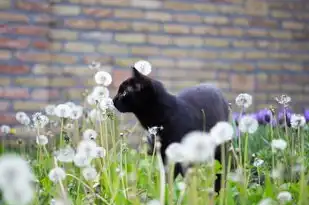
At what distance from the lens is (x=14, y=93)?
3938mm

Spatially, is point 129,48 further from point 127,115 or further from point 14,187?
point 14,187

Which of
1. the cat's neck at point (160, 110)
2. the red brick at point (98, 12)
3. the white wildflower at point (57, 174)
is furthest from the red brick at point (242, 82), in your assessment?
the white wildflower at point (57, 174)

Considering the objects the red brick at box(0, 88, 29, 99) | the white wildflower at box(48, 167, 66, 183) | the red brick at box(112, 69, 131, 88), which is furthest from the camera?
the red brick at box(112, 69, 131, 88)

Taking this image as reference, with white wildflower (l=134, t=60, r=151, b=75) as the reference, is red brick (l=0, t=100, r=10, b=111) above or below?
below

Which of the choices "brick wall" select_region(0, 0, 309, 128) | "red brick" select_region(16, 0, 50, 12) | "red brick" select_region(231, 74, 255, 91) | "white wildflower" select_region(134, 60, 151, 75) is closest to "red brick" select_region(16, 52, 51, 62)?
"brick wall" select_region(0, 0, 309, 128)

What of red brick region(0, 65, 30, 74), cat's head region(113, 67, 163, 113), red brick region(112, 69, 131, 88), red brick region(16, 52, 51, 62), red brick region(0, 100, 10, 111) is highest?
red brick region(16, 52, 51, 62)

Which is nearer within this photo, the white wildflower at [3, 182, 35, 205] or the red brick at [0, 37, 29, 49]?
the white wildflower at [3, 182, 35, 205]

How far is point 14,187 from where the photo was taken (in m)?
0.72

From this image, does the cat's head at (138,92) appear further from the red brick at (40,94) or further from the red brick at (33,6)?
the red brick at (33,6)

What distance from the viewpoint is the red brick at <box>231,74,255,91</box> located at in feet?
15.8

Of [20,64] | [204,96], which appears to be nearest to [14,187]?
[204,96]

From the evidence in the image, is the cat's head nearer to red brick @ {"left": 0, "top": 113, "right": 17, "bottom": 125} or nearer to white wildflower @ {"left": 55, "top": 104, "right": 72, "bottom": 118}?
white wildflower @ {"left": 55, "top": 104, "right": 72, "bottom": 118}

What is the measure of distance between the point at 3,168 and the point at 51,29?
3.54 meters

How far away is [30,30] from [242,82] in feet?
6.15
